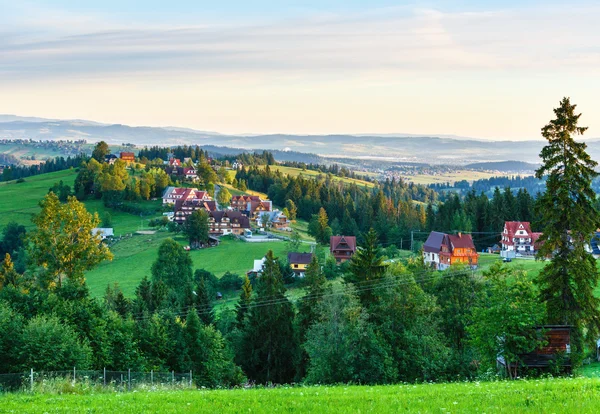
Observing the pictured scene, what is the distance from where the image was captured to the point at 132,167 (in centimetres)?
16962

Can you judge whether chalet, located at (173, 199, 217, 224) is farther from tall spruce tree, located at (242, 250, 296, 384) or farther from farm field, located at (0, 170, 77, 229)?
tall spruce tree, located at (242, 250, 296, 384)

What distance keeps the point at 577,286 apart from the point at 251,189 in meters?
152

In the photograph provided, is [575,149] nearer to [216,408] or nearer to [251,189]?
[216,408]

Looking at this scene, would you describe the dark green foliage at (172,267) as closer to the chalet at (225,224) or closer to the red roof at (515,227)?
the chalet at (225,224)

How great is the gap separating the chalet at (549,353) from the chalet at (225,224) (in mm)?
88925

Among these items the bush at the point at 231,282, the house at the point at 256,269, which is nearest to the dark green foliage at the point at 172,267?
the bush at the point at 231,282

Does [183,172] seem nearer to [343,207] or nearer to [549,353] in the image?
[343,207]

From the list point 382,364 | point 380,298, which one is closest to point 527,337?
point 382,364

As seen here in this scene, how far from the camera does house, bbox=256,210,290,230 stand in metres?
127

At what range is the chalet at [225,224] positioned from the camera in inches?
4564

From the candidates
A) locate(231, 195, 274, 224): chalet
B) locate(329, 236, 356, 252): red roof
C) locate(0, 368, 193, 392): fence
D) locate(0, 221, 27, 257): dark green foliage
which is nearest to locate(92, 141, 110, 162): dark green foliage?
locate(231, 195, 274, 224): chalet

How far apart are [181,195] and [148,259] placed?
149 ft

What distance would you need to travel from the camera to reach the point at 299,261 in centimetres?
8581

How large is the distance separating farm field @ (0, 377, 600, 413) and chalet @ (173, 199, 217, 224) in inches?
4041
